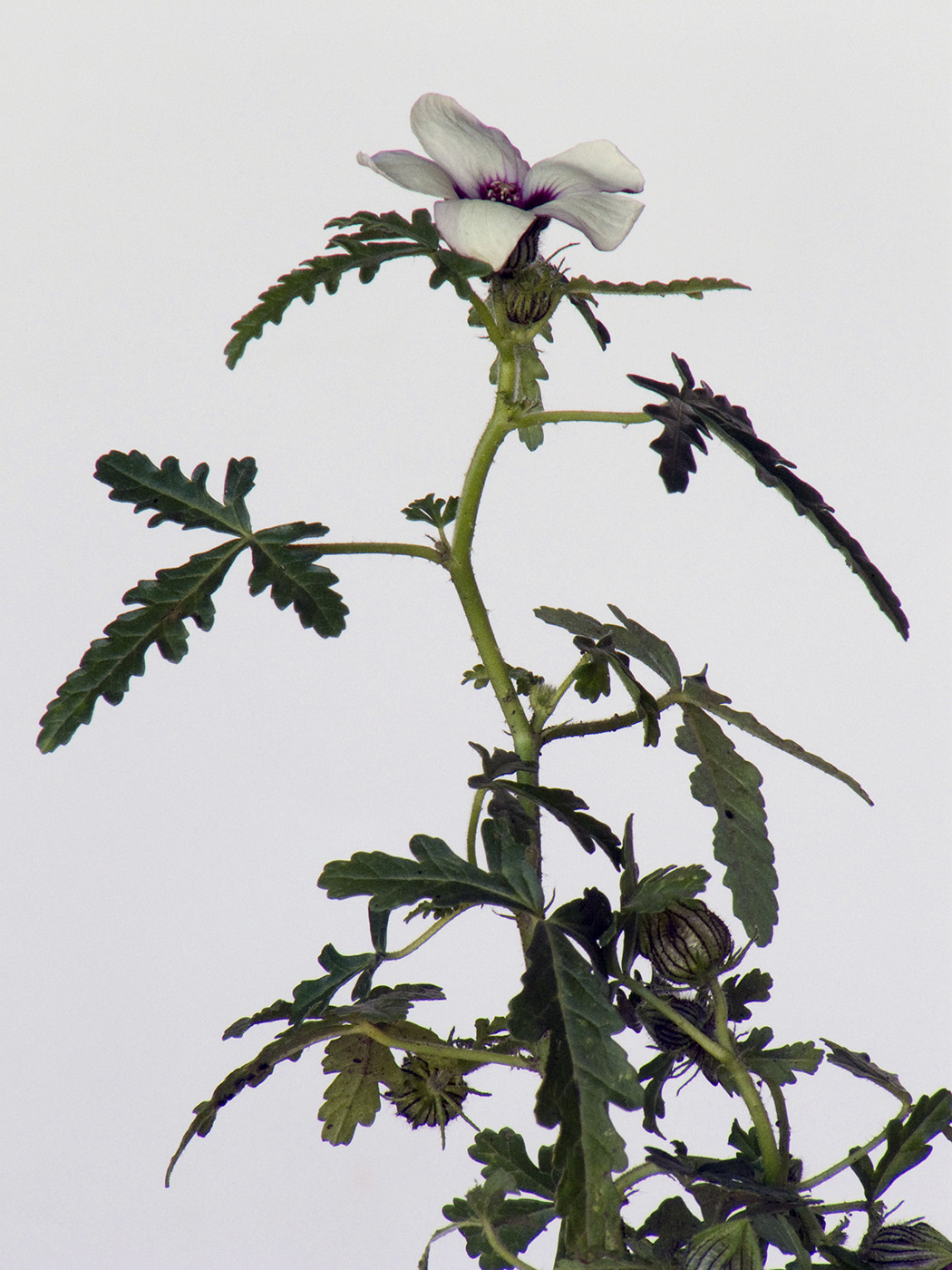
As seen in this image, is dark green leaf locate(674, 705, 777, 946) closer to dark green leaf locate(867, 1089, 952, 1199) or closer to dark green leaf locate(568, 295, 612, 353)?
dark green leaf locate(867, 1089, 952, 1199)

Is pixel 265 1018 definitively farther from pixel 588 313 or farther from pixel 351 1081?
pixel 588 313

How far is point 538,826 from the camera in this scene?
0.88m

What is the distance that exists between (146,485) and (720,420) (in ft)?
1.25

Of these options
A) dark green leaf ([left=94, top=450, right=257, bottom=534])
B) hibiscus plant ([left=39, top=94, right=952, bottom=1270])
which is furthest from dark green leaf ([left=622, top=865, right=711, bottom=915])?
dark green leaf ([left=94, top=450, right=257, bottom=534])

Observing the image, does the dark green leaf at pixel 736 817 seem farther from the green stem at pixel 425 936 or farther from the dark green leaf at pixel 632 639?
the green stem at pixel 425 936

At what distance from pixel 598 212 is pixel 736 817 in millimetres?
410

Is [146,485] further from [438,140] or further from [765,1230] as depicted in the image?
[765,1230]

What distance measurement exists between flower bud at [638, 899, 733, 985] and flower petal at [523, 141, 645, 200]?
46 centimetres

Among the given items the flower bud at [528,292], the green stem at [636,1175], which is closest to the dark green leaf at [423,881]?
the green stem at [636,1175]

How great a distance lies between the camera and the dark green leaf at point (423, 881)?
31.9 inches

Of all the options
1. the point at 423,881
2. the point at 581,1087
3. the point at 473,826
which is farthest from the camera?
the point at 473,826

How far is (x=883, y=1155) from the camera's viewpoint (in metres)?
0.91

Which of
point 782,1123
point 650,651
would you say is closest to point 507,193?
point 650,651

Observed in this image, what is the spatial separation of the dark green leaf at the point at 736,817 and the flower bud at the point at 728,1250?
18cm
